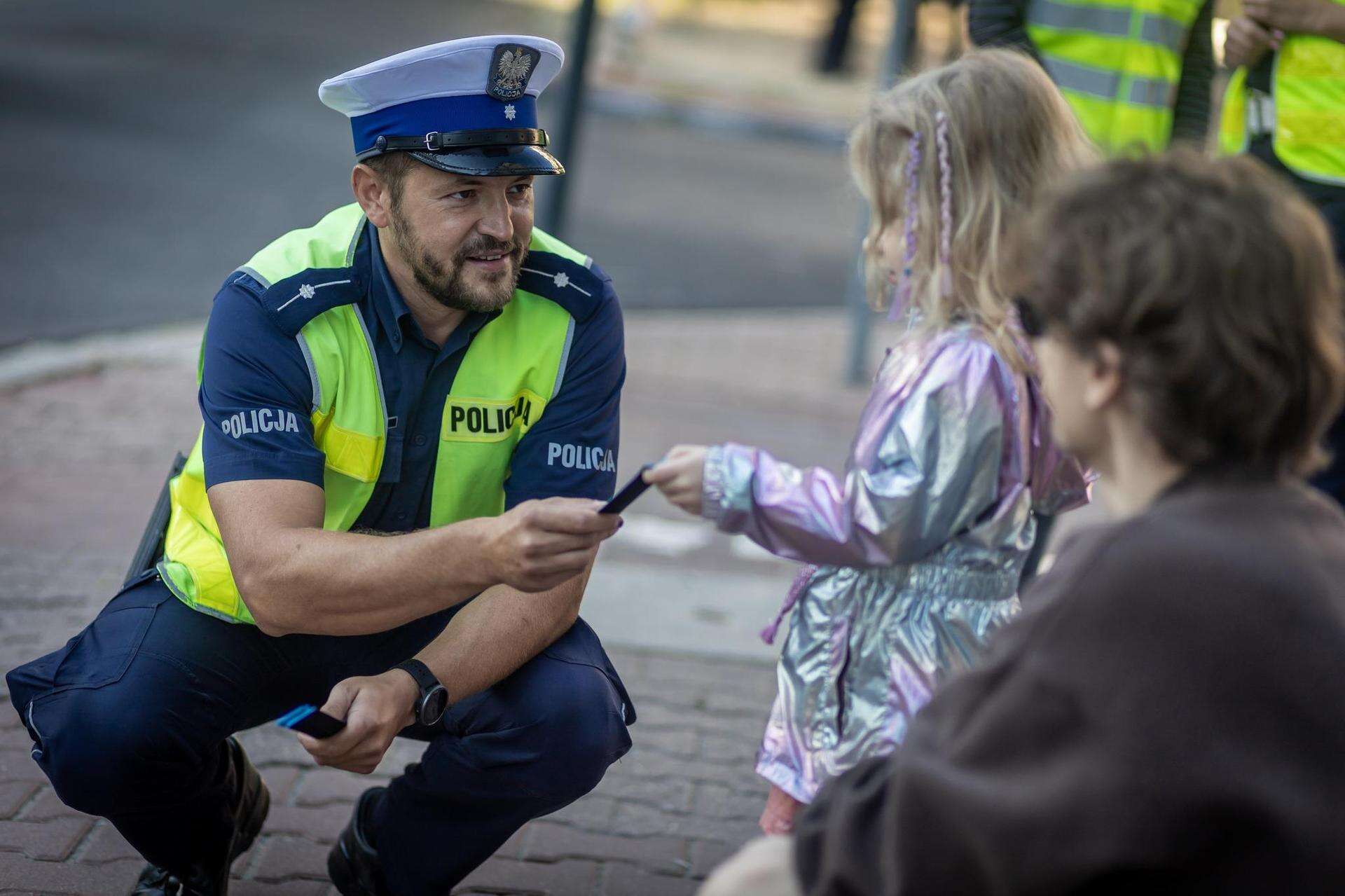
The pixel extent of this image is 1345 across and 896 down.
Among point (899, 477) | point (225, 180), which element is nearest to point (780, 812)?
point (899, 477)

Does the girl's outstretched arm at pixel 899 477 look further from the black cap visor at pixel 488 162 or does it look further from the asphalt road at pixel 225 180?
the asphalt road at pixel 225 180

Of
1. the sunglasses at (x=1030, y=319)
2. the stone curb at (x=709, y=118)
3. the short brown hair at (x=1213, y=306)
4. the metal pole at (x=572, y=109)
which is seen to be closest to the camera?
the short brown hair at (x=1213, y=306)

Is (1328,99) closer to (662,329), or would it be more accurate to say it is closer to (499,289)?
(499,289)

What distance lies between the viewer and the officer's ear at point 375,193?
8.98 ft

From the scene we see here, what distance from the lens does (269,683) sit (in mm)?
2697

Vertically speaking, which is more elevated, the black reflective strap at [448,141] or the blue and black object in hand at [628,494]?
the black reflective strap at [448,141]

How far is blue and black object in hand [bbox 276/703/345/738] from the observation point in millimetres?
2215

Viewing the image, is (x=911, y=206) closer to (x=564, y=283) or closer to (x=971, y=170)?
(x=971, y=170)

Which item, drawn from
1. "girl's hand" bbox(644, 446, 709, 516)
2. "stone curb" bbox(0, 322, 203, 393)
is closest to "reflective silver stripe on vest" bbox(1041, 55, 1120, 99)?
"girl's hand" bbox(644, 446, 709, 516)

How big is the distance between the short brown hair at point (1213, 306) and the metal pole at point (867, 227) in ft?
15.8

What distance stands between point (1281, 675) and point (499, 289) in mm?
1578

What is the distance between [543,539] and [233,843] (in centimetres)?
95

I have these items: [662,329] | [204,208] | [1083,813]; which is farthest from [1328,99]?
[204,208]

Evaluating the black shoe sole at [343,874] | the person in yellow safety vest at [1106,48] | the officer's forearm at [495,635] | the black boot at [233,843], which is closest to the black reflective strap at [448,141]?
the officer's forearm at [495,635]
